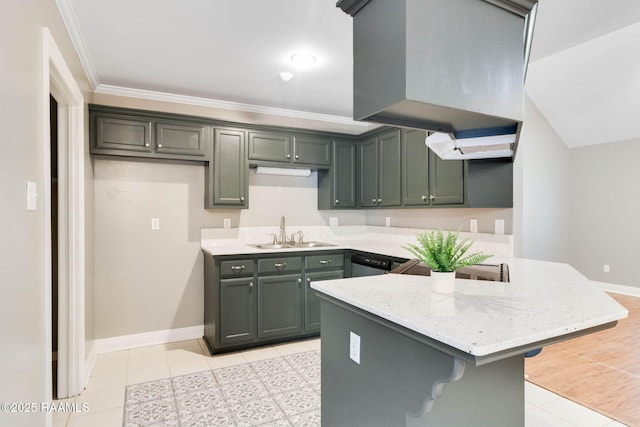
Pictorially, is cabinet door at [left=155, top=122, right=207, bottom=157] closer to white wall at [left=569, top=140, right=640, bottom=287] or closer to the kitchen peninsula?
the kitchen peninsula

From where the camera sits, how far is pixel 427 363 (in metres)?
1.07

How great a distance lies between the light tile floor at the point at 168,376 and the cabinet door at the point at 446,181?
1.60 metres

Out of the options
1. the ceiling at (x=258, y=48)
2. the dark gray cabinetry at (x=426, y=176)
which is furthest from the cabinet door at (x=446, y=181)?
the ceiling at (x=258, y=48)

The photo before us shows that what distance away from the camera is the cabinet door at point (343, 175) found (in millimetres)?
4184

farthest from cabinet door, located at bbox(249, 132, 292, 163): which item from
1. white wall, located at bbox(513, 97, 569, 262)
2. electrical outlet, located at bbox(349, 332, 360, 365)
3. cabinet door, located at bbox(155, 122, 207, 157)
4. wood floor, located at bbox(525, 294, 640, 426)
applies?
white wall, located at bbox(513, 97, 569, 262)

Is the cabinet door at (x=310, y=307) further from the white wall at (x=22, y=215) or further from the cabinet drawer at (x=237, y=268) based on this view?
the white wall at (x=22, y=215)

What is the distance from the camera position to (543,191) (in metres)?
6.07

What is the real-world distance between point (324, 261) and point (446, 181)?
147cm

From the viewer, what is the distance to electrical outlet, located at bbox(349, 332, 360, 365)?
141 centimetres

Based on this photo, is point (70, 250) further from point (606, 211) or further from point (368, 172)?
point (606, 211)

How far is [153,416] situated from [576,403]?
2.88m

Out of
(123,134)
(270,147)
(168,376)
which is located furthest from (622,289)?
(123,134)

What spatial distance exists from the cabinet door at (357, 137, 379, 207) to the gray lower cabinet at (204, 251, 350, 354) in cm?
83

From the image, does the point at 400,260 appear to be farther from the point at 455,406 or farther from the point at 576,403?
the point at 455,406
